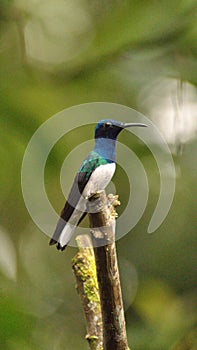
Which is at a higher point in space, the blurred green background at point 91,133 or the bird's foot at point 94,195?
the blurred green background at point 91,133

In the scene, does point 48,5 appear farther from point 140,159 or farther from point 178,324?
point 178,324

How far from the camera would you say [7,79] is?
1.92 meters

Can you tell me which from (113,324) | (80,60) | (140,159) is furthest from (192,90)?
(113,324)

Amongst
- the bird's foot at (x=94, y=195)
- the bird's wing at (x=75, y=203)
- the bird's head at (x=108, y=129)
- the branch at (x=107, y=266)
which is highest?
the bird's head at (x=108, y=129)

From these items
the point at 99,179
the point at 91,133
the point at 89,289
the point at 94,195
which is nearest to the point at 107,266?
the point at 94,195

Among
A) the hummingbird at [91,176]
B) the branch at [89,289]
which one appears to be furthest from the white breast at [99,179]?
the branch at [89,289]

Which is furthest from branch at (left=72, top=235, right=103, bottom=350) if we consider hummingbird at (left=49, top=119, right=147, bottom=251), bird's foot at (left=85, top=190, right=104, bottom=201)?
bird's foot at (left=85, top=190, right=104, bottom=201)

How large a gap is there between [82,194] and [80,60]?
1.67 ft

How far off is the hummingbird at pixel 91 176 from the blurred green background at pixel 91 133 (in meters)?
0.08

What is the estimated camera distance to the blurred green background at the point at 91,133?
1951 millimetres

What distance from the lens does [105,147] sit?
6.75ft

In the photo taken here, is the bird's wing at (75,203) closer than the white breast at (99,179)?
No

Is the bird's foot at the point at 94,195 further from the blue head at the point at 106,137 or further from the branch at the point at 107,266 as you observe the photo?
the blue head at the point at 106,137

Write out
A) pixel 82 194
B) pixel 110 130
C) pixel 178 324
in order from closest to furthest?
pixel 82 194 < pixel 110 130 < pixel 178 324
